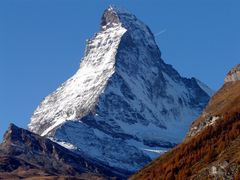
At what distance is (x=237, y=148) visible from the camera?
195375mm

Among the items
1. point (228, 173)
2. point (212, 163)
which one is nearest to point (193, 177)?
point (212, 163)

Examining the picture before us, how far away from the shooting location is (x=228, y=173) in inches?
7106

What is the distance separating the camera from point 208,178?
→ 188000mm

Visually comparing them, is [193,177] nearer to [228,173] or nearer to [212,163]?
[212,163]

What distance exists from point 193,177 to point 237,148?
12.6 meters

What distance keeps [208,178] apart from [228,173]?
27.8 ft

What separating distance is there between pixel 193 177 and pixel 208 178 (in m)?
11.1

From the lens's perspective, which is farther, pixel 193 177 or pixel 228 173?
pixel 193 177

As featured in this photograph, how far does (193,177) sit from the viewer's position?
198750 millimetres

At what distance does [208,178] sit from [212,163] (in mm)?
8956

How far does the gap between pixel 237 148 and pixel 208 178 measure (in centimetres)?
1218

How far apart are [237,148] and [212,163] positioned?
6.77m

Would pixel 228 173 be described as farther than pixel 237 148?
No

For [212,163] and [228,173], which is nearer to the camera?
[228,173]
